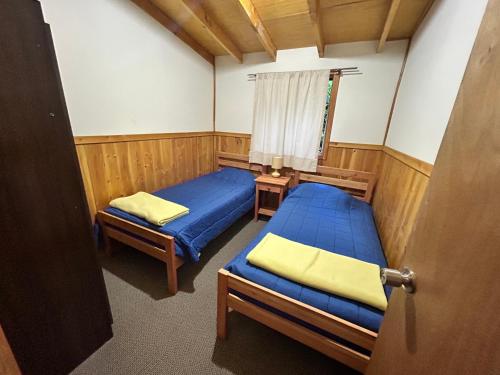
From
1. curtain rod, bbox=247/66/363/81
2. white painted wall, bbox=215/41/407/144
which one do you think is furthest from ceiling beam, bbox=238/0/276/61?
curtain rod, bbox=247/66/363/81

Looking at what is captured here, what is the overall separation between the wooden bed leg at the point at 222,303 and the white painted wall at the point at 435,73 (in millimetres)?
1421

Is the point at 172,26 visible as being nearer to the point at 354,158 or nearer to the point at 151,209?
the point at 151,209

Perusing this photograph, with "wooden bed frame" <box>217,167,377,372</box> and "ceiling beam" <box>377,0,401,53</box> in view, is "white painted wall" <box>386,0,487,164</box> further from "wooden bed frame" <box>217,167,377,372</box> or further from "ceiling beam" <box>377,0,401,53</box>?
"wooden bed frame" <box>217,167,377,372</box>

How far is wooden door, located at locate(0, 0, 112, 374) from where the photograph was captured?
79cm

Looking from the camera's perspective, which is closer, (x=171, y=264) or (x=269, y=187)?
(x=171, y=264)

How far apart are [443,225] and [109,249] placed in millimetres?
2488

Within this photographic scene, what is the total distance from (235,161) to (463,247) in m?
3.19

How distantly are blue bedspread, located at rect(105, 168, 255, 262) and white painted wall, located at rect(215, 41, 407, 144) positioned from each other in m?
1.31

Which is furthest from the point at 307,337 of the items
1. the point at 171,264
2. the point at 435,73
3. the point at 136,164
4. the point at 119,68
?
the point at 119,68

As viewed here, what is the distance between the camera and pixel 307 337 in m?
1.07

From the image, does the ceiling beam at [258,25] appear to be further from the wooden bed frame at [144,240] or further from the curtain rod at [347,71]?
the wooden bed frame at [144,240]

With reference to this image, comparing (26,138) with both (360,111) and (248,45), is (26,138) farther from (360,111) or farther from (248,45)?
(360,111)

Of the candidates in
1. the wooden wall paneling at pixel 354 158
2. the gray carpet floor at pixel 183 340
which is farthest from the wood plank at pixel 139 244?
the wooden wall paneling at pixel 354 158

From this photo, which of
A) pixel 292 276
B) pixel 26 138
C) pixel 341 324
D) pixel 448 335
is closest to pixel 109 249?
pixel 26 138
